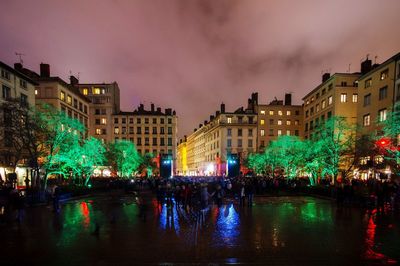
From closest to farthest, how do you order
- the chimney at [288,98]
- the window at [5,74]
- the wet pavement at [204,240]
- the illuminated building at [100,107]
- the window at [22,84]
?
the wet pavement at [204,240], the window at [5,74], the window at [22,84], the chimney at [288,98], the illuminated building at [100,107]

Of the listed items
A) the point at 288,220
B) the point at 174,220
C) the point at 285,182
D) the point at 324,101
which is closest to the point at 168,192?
the point at 174,220

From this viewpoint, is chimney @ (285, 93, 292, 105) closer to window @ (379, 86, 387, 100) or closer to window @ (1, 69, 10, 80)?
window @ (379, 86, 387, 100)

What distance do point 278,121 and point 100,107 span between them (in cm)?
5206

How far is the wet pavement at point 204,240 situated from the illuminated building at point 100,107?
6767 cm

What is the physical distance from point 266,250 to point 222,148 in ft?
226

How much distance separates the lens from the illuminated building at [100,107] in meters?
77.8

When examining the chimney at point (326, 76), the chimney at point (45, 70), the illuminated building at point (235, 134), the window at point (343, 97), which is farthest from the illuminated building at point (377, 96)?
the chimney at point (45, 70)

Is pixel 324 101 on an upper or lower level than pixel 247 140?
upper

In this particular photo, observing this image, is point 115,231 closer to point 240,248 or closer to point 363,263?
point 240,248

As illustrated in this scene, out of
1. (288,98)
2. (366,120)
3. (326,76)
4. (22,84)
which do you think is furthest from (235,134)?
(22,84)

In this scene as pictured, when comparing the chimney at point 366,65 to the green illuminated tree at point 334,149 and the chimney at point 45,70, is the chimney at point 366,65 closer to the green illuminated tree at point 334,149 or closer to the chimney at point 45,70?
the green illuminated tree at point 334,149

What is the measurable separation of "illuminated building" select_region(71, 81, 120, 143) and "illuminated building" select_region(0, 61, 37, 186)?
104 feet

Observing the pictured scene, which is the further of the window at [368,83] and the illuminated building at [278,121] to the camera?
the illuminated building at [278,121]

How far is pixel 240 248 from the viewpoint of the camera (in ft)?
29.4
